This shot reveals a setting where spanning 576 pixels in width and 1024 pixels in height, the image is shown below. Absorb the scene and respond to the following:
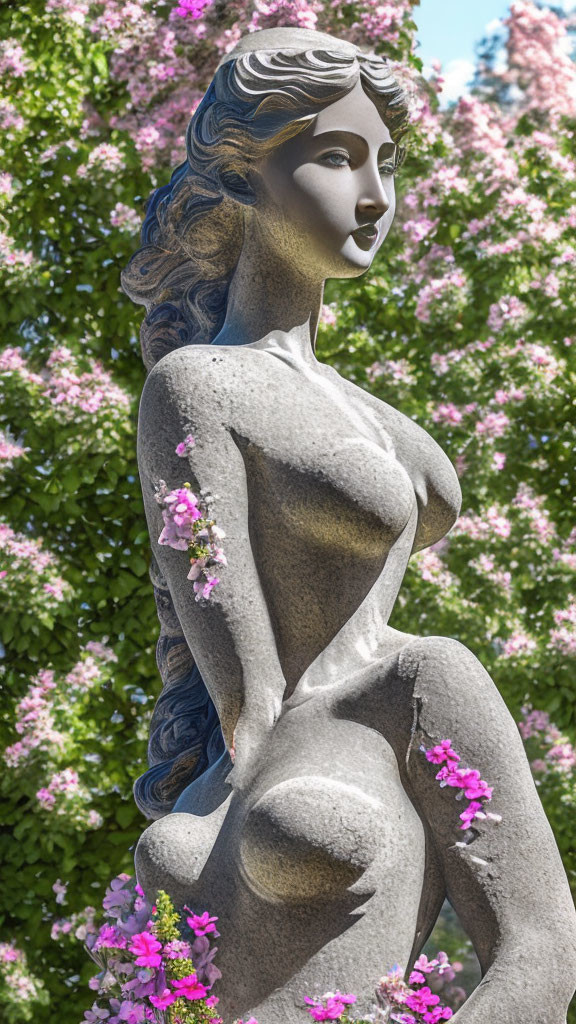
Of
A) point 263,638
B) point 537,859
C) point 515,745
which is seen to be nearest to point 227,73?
point 263,638

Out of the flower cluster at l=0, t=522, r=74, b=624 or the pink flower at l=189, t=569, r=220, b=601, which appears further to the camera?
the flower cluster at l=0, t=522, r=74, b=624

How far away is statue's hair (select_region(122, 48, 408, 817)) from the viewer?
9.75 ft

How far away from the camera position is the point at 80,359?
6758 millimetres

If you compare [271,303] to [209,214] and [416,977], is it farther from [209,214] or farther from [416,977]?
[416,977]

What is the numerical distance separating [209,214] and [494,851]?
4.85 ft

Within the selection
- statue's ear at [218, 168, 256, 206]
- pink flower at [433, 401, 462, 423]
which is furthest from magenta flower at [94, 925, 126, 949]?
pink flower at [433, 401, 462, 423]

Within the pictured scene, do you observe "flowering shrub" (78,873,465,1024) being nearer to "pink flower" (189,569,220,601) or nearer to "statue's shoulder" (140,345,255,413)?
"pink flower" (189,569,220,601)

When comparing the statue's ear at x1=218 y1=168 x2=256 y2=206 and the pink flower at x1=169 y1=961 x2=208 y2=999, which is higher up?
the statue's ear at x1=218 y1=168 x2=256 y2=206

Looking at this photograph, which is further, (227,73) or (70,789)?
(70,789)

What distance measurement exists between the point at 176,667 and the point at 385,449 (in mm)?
632

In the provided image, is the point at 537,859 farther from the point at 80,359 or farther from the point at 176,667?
the point at 80,359

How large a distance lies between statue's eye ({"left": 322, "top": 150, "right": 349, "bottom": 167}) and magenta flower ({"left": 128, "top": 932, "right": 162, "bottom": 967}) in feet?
5.09

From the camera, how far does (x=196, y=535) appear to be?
271cm

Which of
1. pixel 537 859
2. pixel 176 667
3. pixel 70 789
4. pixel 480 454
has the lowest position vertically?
pixel 70 789
